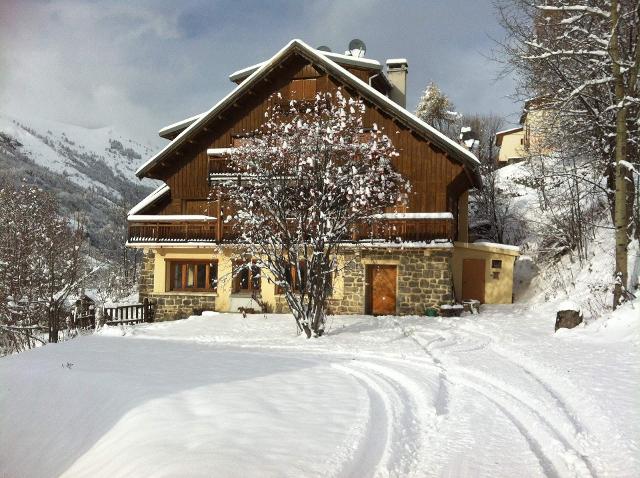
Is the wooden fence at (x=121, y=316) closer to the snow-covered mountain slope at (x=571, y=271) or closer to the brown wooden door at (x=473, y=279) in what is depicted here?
the brown wooden door at (x=473, y=279)

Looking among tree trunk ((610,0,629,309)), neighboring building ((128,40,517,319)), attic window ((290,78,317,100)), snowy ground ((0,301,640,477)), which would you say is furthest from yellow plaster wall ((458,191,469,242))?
snowy ground ((0,301,640,477))

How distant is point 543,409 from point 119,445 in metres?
5.40

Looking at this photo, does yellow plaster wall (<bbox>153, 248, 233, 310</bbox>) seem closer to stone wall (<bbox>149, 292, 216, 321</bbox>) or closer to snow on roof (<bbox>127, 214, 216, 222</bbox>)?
stone wall (<bbox>149, 292, 216, 321</bbox>)

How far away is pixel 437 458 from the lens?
473 centimetres

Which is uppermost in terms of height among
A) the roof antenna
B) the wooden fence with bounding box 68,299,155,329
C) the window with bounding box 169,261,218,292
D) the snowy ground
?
the roof antenna

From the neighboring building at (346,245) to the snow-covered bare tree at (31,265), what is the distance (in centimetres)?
418

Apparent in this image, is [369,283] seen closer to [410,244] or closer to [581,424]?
[410,244]

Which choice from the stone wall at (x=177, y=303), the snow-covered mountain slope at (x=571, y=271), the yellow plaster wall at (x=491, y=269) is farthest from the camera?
the yellow plaster wall at (x=491, y=269)

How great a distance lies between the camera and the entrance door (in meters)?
18.1

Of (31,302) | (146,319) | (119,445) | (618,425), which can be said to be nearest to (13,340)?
(31,302)

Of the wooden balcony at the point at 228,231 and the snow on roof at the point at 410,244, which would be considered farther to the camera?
the wooden balcony at the point at 228,231

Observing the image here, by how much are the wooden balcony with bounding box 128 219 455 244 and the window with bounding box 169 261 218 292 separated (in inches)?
57.4

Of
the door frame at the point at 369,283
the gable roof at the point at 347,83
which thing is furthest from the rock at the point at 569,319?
the gable roof at the point at 347,83

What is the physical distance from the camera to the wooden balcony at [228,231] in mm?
17141
